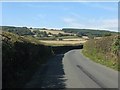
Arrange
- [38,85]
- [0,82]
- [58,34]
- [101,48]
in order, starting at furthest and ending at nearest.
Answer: [58,34]
[101,48]
[38,85]
[0,82]

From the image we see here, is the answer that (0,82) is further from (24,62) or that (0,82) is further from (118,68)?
(118,68)

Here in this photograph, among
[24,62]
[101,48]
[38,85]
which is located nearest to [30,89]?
[38,85]

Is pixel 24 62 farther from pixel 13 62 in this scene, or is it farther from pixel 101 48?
pixel 101 48

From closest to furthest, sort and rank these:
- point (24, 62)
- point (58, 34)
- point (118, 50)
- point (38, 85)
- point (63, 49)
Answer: point (38, 85) < point (24, 62) < point (118, 50) < point (63, 49) < point (58, 34)

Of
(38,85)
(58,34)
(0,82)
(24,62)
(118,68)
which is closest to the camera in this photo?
(0,82)

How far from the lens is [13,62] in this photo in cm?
1797

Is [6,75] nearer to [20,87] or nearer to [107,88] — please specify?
[20,87]

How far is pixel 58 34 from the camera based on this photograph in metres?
125

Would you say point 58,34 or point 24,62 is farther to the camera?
point 58,34

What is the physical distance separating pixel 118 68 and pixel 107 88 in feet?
34.7


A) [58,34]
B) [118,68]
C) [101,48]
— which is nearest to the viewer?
[118,68]

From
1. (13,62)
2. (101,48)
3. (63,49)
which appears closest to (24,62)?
(13,62)

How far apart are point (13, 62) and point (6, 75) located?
9.06 feet

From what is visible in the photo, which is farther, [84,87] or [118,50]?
[118,50]
